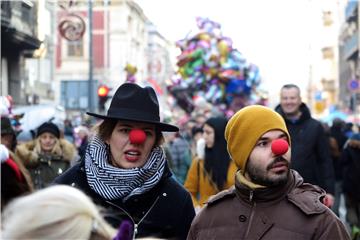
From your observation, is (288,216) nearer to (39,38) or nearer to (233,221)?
(233,221)

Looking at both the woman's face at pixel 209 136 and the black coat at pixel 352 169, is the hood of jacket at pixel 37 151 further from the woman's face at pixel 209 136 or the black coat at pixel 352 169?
the black coat at pixel 352 169

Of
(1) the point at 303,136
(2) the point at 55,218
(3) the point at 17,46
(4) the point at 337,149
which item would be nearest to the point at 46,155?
(1) the point at 303,136

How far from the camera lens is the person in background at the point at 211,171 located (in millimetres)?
6562

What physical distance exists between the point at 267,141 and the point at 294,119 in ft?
11.1

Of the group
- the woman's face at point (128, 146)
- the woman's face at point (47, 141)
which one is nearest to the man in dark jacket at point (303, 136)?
the woman's face at point (47, 141)

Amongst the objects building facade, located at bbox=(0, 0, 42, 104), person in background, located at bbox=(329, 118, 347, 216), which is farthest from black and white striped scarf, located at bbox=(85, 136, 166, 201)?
Result: building facade, located at bbox=(0, 0, 42, 104)

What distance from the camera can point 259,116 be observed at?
3.36m

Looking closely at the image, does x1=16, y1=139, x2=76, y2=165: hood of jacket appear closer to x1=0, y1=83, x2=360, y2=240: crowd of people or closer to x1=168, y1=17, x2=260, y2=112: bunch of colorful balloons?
x1=0, y1=83, x2=360, y2=240: crowd of people

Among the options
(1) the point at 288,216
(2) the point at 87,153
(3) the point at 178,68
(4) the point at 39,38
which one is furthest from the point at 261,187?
(4) the point at 39,38

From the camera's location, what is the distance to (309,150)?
22.1 feet

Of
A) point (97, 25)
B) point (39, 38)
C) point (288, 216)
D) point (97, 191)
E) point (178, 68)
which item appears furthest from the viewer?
point (97, 25)

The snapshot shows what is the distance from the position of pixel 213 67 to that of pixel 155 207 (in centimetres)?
1731

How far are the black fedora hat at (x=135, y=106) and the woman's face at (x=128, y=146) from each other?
0.05 m

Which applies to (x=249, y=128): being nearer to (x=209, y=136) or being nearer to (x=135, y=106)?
(x=135, y=106)
